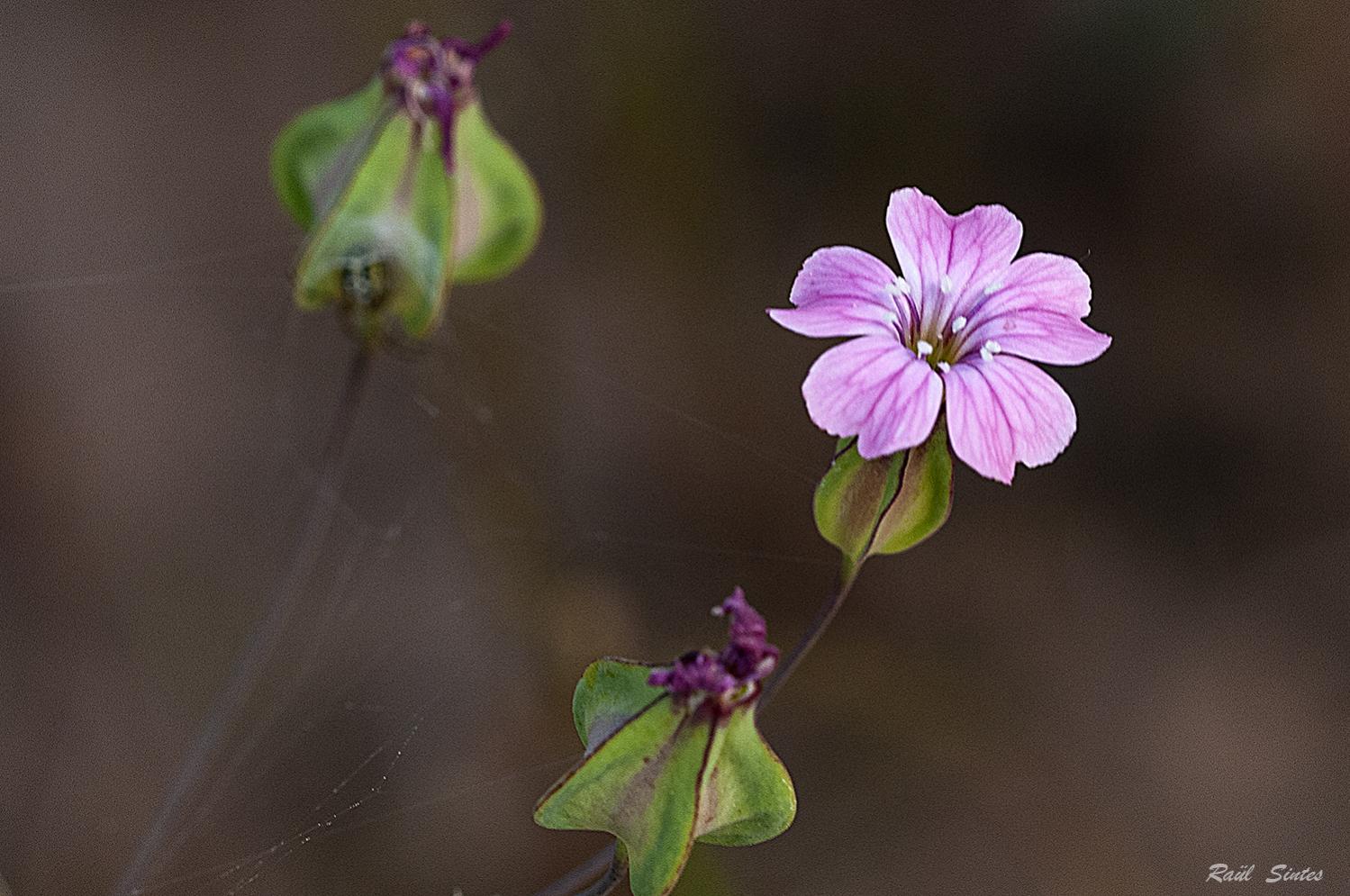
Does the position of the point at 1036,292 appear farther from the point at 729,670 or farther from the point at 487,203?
the point at 487,203

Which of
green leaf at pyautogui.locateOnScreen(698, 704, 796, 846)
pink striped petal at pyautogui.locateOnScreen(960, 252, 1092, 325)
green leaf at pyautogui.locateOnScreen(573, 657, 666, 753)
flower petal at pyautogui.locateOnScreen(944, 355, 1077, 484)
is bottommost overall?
green leaf at pyautogui.locateOnScreen(698, 704, 796, 846)

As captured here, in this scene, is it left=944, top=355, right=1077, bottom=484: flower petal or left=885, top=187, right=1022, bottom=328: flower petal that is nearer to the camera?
left=944, top=355, right=1077, bottom=484: flower petal

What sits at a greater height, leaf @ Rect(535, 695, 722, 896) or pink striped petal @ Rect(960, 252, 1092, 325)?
pink striped petal @ Rect(960, 252, 1092, 325)

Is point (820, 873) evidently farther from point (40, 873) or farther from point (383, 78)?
point (383, 78)

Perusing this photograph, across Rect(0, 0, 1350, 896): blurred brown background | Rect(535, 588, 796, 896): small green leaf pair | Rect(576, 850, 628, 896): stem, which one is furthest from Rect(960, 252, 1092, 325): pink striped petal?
Rect(0, 0, 1350, 896): blurred brown background

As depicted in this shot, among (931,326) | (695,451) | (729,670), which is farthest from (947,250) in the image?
(695,451)

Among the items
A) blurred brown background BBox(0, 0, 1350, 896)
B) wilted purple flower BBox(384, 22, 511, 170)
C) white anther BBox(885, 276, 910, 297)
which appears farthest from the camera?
blurred brown background BBox(0, 0, 1350, 896)

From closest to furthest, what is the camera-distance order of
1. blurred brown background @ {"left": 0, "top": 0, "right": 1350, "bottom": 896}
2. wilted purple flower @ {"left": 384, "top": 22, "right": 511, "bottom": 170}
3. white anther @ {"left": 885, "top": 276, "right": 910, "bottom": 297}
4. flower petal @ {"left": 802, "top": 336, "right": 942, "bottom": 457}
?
flower petal @ {"left": 802, "top": 336, "right": 942, "bottom": 457} → white anther @ {"left": 885, "top": 276, "right": 910, "bottom": 297} → wilted purple flower @ {"left": 384, "top": 22, "right": 511, "bottom": 170} → blurred brown background @ {"left": 0, "top": 0, "right": 1350, "bottom": 896}

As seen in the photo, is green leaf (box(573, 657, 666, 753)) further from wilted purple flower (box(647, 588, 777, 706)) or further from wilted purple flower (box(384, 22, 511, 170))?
wilted purple flower (box(384, 22, 511, 170))
